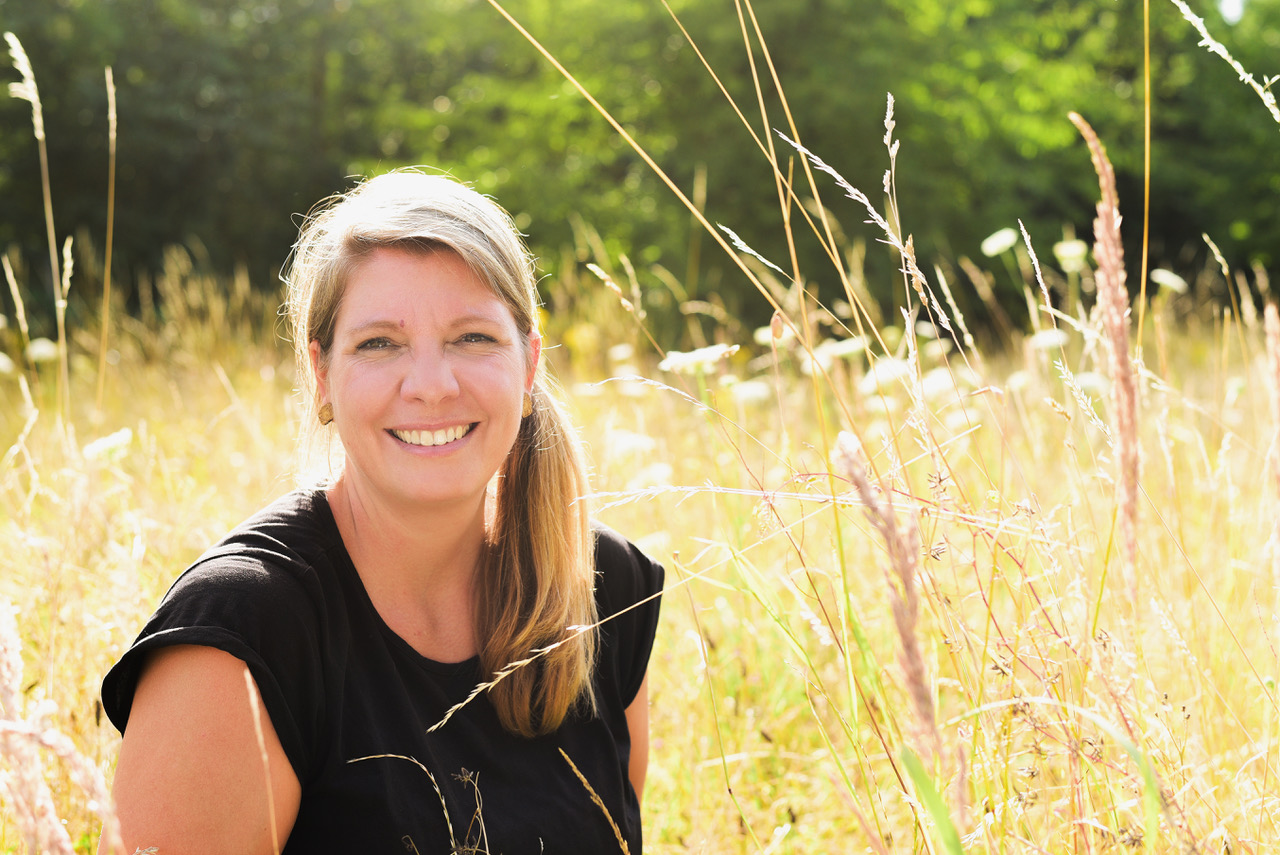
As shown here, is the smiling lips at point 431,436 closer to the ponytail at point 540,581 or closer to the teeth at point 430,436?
the teeth at point 430,436

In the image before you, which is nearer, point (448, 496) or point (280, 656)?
point (280, 656)

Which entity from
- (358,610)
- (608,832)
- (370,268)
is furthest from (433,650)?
(370,268)

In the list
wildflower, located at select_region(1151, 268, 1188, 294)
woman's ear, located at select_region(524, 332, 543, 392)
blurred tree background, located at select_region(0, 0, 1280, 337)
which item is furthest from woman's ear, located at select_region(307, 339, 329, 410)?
blurred tree background, located at select_region(0, 0, 1280, 337)

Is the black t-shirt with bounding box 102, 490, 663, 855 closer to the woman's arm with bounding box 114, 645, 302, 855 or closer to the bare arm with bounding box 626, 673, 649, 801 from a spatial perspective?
the woman's arm with bounding box 114, 645, 302, 855

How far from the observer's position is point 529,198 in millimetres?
13484

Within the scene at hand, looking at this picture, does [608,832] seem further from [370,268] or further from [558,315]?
[558,315]

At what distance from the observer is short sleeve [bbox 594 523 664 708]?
6.35ft

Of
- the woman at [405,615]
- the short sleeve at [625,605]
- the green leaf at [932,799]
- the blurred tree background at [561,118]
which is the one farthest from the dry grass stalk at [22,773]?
the blurred tree background at [561,118]

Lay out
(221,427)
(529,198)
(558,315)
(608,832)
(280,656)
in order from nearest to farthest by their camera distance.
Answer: (280,656), (608,832), (221,427), (558,315), (529,198)

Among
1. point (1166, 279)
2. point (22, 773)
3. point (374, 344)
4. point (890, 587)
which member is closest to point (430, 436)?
point (374, 344)

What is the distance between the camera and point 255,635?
1316 mm

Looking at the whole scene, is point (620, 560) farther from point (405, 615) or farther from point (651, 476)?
point (651, 476)

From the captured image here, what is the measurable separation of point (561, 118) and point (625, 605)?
514 inches

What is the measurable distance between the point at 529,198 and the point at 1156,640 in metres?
12.4
